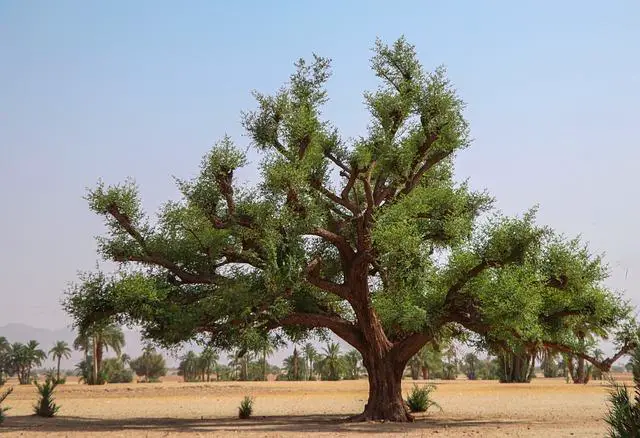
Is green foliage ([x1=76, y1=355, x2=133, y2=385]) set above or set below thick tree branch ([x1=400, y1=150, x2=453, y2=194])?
below

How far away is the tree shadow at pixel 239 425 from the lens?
2570cm

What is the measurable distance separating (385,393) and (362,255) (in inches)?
234

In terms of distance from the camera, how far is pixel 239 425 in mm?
28094

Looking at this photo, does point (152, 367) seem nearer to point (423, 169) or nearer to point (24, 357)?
point (24, 357)

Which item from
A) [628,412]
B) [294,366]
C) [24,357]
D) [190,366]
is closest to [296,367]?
[294,366]

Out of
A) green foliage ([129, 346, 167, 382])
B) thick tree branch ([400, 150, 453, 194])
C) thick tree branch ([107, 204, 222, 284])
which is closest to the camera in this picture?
thick tree branch ([107, 204, 222, 284])

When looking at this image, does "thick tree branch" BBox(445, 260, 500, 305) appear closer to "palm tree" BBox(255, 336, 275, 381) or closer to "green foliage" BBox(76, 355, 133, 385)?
"palm tree" BBox(255, 336, 275, 381)

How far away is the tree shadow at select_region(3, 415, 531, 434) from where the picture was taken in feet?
84.3

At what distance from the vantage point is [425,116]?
95.6 feet

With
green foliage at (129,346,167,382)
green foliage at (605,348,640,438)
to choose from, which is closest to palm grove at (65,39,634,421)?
green foliage at (605,348,640,438)

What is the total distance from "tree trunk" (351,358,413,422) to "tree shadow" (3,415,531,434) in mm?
894

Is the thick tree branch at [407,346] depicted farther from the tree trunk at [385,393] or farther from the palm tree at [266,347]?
the palm tree at [266,347]

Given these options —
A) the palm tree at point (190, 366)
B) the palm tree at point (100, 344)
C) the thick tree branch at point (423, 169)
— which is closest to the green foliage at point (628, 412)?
the thick tree branch at point (423, 169)

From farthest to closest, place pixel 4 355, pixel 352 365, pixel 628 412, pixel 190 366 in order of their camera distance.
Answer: pixel 4 355, pixel 190 366, pixel 352 365, pixel 628 412
